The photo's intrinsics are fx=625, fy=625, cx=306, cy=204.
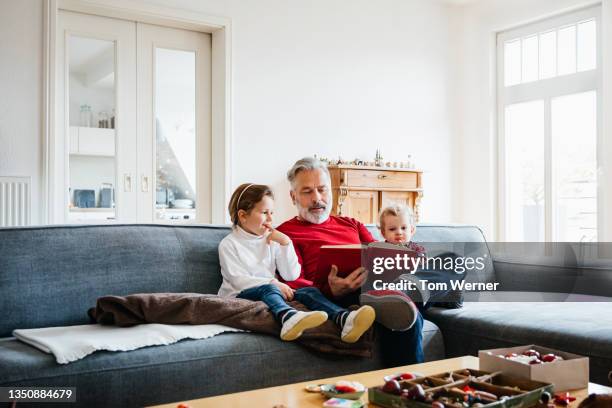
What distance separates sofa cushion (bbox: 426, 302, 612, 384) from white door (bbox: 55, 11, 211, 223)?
8.65 feet

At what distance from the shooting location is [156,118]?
4660 millimetres

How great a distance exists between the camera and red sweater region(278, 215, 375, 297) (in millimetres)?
2619

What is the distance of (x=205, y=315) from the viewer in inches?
83.3

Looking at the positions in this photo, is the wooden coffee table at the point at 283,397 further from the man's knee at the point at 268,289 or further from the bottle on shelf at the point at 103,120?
the bottle on shelf at the point at 103,120

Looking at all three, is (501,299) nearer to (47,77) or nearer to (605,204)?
(605,204)

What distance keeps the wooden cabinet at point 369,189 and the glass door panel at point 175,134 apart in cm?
112

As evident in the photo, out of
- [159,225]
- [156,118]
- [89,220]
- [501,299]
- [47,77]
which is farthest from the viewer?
[156,118]

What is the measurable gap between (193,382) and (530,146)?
4.42m

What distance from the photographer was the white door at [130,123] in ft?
14.1

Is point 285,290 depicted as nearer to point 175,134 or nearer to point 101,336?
point 101,336

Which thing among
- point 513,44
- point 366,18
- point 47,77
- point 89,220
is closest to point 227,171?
point 89,220

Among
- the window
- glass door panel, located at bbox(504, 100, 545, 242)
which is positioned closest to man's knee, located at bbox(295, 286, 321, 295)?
the window

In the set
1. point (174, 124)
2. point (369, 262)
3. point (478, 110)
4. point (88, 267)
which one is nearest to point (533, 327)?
point (369, 262)

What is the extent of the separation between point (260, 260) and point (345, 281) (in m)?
0.39
